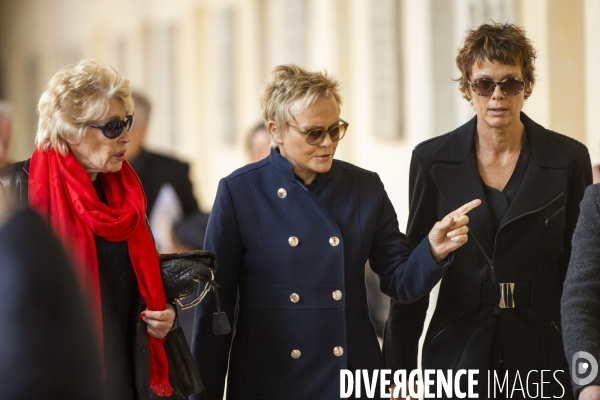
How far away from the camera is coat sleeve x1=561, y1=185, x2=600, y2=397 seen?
2.94 m

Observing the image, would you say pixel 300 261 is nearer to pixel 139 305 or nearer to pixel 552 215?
pixel 139 305

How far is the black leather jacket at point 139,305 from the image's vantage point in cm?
312

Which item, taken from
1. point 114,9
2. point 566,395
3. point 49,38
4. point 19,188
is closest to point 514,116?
point 566,395

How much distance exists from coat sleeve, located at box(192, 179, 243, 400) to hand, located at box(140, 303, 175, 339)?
0.59 feet

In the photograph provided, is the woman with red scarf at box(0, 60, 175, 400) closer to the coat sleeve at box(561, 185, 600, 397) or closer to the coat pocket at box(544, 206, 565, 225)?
the coat sleeve at box(561, 185, 600, 397)

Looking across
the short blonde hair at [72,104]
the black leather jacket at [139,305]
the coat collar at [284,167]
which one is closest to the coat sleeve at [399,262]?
the coat collar at [284,167]

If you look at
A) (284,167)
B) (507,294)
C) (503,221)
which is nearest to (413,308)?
(507,294)

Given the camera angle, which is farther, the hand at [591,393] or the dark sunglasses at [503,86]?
the dark sunglasses at [503,86]

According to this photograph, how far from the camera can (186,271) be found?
3338 millimetres

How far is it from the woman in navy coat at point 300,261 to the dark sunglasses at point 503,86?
1.76 feet

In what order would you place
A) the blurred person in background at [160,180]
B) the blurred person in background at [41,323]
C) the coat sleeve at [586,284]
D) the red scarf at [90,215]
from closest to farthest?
the blurred person in background at [41,323] → the coat sleeve at [586,284] → the red scarf at [90,215] → the blurred person in background at [160,180]

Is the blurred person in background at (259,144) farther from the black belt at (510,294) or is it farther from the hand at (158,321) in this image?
the hand at (158,321)

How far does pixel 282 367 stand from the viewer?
3461mm

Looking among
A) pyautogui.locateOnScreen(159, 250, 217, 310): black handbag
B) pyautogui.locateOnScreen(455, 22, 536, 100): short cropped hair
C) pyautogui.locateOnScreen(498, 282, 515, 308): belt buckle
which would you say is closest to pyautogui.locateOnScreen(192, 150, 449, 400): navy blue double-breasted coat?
pyautogui.locateOnScreen(159, 250, 217, 310): black handbag
